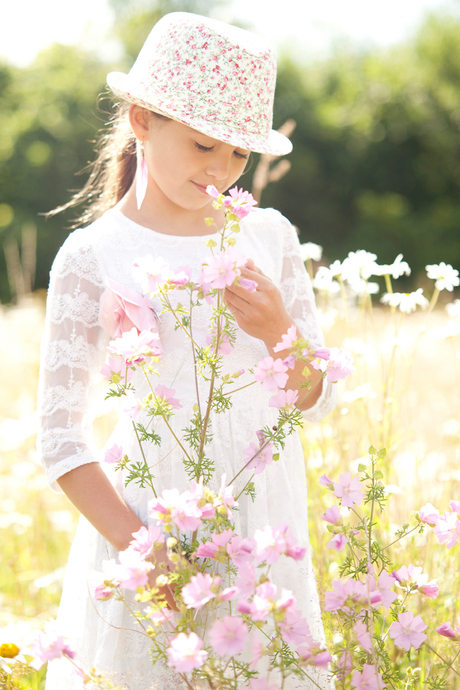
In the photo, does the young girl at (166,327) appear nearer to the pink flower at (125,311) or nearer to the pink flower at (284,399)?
the pink flower at (125,311)

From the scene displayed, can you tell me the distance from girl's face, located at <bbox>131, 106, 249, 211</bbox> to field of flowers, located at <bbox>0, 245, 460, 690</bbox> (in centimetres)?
50

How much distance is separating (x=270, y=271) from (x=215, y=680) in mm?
783

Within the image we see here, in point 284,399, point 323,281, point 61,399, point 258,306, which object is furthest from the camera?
point 323,281

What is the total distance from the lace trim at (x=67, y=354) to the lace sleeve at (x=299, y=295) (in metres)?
0.43

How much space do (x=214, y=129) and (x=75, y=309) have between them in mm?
407

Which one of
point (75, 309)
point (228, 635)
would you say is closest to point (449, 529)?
point (228, 635)

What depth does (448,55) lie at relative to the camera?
16.4 meters

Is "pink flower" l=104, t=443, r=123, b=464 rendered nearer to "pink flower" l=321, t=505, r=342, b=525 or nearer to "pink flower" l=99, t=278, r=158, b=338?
"pink flower" l=99, t=278, r=158, b=338

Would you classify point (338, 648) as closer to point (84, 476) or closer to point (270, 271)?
point (84, 476)

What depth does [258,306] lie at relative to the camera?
102cm

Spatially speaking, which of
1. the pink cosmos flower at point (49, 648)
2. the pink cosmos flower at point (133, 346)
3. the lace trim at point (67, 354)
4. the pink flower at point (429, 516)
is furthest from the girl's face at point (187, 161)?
the pink cosmos flower at point (49, 648)

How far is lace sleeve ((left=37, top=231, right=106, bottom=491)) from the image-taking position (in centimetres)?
110

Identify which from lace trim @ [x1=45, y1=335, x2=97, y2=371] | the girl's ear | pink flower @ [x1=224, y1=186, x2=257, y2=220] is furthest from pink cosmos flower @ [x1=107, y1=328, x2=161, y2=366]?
the girl's ear

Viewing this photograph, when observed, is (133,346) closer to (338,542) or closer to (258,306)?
(258,306)
